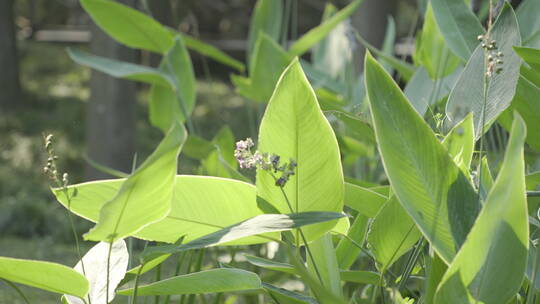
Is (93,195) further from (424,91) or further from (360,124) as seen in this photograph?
(424,91)

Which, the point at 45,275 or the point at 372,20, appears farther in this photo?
the point at 372,20

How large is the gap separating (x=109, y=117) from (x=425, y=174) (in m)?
2.52

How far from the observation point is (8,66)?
182 inches

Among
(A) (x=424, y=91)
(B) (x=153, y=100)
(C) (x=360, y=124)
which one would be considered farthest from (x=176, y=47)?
(C) (x=360, y=124)

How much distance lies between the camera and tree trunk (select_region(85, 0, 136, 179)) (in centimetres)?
288

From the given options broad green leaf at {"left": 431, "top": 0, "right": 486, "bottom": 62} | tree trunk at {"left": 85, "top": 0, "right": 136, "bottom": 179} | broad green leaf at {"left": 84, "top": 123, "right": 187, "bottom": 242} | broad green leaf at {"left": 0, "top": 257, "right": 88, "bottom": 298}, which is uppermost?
broad green leaf at {"left": 431, "top": 0, "right": 486, "bottom": 62}

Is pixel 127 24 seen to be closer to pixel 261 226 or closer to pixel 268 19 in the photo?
pixel 268 19

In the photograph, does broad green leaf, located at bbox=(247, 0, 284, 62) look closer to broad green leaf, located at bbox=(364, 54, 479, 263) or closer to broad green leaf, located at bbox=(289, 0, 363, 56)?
broad green leaf, located at bbox=(289, 0, 363, 56)

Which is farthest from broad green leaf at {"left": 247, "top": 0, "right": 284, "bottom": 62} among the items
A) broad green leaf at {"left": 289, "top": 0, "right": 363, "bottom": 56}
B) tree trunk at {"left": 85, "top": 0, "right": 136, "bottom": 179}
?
tree trunk at {"left": 85, "top": 0, "right": 136, "bottom": 179}

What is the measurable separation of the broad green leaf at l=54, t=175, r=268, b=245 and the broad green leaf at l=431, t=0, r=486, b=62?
402mm

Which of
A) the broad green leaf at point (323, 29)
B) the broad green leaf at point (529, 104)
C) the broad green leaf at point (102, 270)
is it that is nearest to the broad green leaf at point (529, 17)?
the broad green leaf at point (529, 104)

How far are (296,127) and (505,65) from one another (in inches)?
8.1

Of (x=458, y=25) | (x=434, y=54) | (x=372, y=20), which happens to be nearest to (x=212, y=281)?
(x=458, y=25)

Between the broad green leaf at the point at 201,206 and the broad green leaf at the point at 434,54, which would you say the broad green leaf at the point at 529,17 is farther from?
the broad green leaf at the point at 201,206
